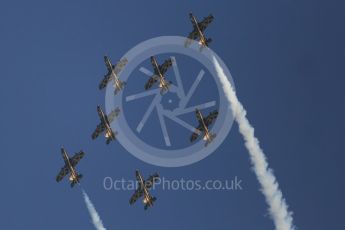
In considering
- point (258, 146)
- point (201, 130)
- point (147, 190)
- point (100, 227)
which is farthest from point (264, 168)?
point (100, 227)

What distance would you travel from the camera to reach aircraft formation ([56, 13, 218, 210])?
173m

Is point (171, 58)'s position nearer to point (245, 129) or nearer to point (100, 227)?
point (245, 129)

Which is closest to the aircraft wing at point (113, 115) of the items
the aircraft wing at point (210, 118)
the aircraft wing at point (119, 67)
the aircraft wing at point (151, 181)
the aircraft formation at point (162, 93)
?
the aircraft formation at point (162, 93)

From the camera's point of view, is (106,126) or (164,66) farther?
(106,126)

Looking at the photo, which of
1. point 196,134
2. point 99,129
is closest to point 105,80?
point 99,129

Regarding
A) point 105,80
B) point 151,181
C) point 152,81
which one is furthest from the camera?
point 105,80

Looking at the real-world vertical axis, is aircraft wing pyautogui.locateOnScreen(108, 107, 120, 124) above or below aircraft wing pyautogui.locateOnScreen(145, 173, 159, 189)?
above

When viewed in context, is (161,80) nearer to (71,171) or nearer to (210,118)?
(210,118)

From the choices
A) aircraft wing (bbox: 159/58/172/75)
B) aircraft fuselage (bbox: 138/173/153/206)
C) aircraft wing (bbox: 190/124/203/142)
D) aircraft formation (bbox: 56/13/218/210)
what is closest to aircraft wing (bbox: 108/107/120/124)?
aircraft formation (bbox: 56/13/218/210)

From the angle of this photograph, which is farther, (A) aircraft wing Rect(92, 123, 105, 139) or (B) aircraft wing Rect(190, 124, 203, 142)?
(A) aircraft wing Rect(92, 123, 105, 139)

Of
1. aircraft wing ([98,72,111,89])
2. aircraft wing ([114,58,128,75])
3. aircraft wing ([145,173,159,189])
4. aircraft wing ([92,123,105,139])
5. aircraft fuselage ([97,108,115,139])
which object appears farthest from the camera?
aircraft wing ([98,72,111,89])

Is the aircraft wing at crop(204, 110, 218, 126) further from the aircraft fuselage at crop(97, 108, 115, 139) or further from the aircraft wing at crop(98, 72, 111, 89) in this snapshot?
the aircraft wing at crop(98, 72, 111, 89)

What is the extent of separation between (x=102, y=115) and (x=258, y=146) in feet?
145

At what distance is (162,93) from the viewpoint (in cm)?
18012
